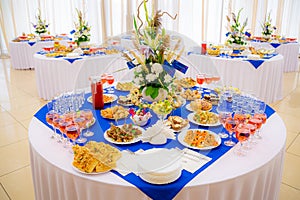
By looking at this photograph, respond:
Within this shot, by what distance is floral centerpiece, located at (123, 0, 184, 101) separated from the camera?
4.41 ft

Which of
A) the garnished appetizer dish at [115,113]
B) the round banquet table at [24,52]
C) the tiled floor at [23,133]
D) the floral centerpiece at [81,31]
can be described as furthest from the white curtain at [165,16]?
the garnished appetizer dish at [115,113]

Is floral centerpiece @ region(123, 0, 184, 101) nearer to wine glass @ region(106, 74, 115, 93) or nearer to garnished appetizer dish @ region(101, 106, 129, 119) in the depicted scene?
garnished appetizer dish @ region(101, 106, 129, 119)

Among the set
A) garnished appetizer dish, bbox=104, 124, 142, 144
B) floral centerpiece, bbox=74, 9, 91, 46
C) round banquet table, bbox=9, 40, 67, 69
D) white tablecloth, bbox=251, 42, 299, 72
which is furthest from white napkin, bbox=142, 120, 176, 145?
round banquet table, bbox=9, 40, 67, 69

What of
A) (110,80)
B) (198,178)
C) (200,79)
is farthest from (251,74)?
(198,178)

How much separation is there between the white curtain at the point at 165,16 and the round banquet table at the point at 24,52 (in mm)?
1565

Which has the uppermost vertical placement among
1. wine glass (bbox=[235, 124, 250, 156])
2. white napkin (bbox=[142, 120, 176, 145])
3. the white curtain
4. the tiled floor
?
the white curtain

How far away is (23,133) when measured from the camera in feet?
10.4

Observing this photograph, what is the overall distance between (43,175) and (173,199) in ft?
2.29

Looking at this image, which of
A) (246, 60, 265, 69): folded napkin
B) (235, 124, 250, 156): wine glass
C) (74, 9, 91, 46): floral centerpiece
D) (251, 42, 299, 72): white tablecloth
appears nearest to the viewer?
(235, 124, 250, 156): wine glass

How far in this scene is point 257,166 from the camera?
1.14m

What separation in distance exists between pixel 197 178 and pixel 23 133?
9.10 ft

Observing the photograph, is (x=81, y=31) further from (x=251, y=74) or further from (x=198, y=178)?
(x=198, y=178)

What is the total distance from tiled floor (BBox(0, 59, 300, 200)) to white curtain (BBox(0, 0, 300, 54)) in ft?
7.82

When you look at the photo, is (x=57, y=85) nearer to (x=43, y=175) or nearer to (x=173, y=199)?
(x=43, y=175)
